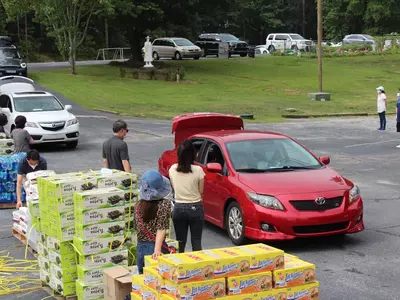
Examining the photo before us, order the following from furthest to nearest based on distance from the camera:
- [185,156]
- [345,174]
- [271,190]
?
[345,174] < [271,190] < [185,156]

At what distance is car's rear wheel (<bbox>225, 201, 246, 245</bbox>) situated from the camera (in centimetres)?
1057

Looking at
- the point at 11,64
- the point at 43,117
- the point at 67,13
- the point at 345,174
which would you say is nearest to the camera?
the point at 345,174

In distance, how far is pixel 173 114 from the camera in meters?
30.4

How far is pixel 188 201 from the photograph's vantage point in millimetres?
8367

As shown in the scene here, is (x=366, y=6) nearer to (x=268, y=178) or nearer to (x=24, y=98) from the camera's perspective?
(x=24, y=98)

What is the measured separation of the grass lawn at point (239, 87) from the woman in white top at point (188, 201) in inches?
831

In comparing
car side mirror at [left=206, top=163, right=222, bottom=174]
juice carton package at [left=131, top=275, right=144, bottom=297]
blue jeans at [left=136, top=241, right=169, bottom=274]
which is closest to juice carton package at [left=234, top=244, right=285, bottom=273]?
juice carton package at [left=131, top=275, right=144, bottom=297]

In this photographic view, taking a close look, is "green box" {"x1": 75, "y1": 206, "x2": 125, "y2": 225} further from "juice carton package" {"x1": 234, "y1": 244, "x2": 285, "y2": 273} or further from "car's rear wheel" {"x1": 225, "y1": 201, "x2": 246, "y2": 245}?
"car's rear wheel" {"x1": 225, "y1": 201, "x2": 246, "y2": 245}

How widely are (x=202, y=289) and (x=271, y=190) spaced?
4531mm

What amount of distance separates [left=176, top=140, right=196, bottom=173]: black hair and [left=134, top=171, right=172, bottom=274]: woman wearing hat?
94 centimetres

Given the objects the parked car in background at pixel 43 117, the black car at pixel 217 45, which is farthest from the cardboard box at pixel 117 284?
the black car at pixel 217 45

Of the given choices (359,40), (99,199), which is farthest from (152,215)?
(359,40)

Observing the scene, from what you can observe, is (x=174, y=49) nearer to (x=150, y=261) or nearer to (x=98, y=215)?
(x=98, y=215)

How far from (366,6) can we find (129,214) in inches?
2849
